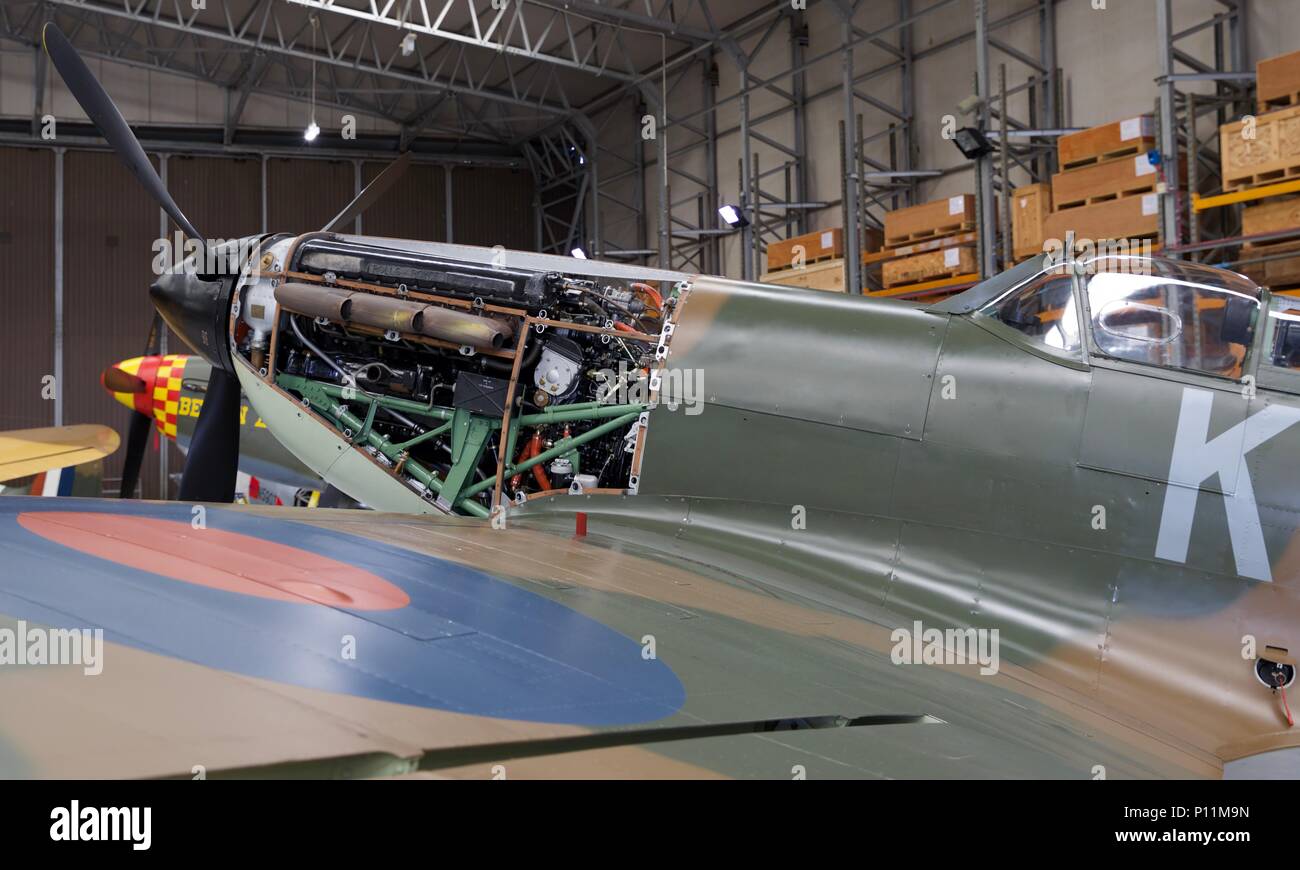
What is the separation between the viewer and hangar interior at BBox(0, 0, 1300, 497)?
572 inches

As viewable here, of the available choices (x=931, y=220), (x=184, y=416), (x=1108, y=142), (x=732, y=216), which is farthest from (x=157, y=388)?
(x=1108, y=142)

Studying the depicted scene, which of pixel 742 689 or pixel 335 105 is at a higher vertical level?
pixel 335 105

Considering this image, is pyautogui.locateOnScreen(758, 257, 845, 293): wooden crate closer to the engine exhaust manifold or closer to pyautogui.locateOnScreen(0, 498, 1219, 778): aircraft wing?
the engine exhaust manifold

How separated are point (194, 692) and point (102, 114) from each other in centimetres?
659

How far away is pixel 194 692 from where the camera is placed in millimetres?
1904

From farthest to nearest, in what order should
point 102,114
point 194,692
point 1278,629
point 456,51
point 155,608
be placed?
point 456,51 → point 102,114 → point 1278,629 → point 155,608 → point 194,692

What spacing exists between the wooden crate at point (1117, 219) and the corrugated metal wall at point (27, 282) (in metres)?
25.1

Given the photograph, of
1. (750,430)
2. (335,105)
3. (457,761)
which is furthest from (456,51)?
(457,761)

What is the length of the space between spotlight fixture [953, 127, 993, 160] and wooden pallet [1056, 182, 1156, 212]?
72.6 inches

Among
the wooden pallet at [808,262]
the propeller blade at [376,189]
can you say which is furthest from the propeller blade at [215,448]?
the wooden pallet at [808,262]

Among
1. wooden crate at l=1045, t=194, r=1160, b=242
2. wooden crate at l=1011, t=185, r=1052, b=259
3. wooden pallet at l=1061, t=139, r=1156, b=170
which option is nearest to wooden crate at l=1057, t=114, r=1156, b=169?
wooden pallet at l=1061, t=139, r=1156, b=170

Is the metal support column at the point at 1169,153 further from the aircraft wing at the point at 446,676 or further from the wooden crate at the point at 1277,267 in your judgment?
the aircraft wing at the point at 446,676

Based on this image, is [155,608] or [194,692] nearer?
[194,692]

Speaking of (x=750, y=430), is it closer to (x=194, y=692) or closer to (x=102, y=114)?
(x=194, y=692)
